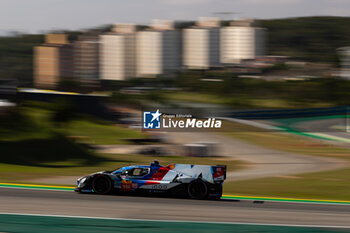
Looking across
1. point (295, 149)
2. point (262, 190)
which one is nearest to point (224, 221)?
point (262, 190)

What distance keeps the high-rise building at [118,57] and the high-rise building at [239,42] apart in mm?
33652

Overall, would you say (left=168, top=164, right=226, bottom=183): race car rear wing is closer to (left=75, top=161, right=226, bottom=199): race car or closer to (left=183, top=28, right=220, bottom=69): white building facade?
(left=75, top=161, right=226, bottom=199): race car

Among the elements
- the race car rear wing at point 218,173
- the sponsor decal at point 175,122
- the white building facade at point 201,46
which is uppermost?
the white building facade at point 201,46

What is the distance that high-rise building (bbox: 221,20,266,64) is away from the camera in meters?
163

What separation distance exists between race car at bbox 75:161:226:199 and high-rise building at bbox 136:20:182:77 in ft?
416

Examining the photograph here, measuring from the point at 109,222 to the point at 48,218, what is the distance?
1.41 m

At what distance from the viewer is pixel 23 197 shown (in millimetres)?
12992

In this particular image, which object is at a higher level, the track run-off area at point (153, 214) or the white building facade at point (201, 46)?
the white building facade at point (201, 46)

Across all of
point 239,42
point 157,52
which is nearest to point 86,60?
point 157,52

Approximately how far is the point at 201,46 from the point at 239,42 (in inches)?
697

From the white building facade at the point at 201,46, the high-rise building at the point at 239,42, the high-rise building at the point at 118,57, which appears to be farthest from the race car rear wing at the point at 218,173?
the high-rise building at the point at 239,42

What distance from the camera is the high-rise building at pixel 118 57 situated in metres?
142

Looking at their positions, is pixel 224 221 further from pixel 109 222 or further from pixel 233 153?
pixel 233 153

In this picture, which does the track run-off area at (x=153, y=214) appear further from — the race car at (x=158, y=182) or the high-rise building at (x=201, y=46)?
the high-rise building at (x=201, y=46)
